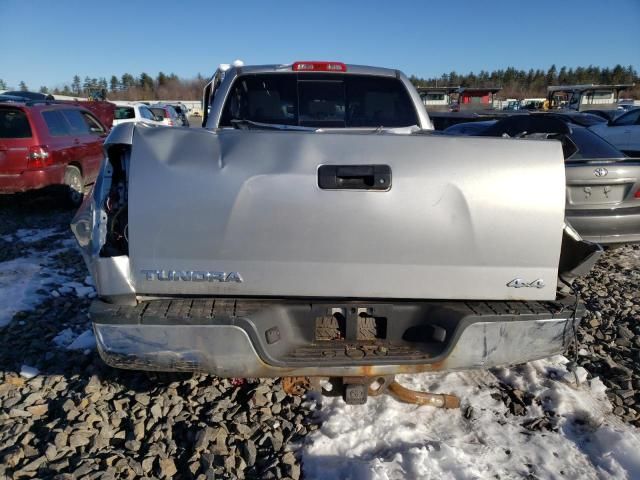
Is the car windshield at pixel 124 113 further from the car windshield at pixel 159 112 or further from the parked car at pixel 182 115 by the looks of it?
the parked car at pixel 182 115

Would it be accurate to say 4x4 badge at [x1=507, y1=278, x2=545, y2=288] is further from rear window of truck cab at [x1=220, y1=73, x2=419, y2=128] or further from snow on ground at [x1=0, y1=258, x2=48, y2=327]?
snow on ground at [x1=0, y1=258, x2=48, y2=327]

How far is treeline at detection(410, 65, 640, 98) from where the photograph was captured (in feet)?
292

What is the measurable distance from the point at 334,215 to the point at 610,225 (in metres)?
4.14

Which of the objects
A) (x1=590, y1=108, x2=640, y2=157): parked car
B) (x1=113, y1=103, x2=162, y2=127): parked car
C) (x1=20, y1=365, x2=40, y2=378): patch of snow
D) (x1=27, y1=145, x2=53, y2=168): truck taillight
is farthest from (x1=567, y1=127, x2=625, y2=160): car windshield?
(x1=113, y1=103, x2=162, y2=127): parked car

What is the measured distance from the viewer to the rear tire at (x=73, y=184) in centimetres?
801

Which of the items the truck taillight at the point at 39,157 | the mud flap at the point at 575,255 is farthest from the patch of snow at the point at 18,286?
the mud flap at the point at 575,255

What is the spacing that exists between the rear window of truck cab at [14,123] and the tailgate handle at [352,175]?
22.8ft

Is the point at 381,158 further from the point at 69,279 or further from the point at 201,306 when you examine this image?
the point at 69,279

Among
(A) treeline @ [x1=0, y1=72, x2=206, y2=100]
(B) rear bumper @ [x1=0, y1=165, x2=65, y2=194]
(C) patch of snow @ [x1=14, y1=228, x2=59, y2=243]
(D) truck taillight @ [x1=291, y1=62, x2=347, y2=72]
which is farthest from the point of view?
(A) treeline @ [x1=0, y1=72, x2=206, y2=100]

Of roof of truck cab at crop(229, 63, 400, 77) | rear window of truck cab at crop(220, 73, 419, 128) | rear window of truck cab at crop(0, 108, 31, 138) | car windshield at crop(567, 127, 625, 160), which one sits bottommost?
car windshield at crop(567, 127, 625, 160)

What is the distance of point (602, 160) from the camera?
526 cm

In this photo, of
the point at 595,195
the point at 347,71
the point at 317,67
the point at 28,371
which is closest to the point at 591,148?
the point at 595,195

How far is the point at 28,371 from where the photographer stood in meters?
3.29

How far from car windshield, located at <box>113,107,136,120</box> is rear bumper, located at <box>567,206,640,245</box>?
16.0m
